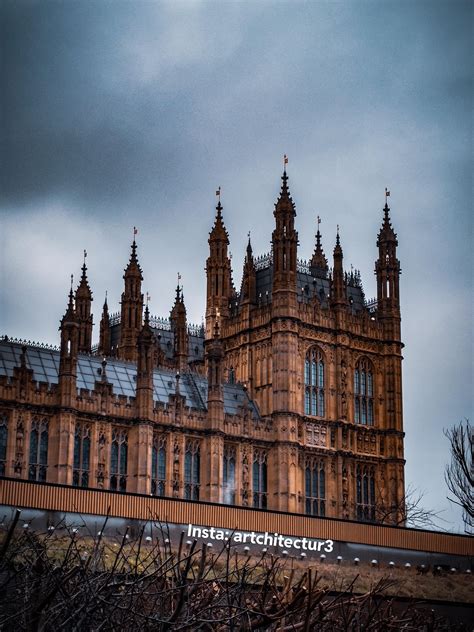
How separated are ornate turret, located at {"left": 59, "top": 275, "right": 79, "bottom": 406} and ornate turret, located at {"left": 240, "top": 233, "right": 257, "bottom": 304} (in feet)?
49.9

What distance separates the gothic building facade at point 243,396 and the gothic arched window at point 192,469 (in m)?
0.08

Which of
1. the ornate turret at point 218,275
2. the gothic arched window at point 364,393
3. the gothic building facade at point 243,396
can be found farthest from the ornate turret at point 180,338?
the gothic arched window at point 364,393

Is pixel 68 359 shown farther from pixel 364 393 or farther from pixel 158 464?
pixel 364 393

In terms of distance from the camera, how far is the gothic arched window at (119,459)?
212 feet

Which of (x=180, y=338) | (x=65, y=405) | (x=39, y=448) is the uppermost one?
(x=180, y=338)

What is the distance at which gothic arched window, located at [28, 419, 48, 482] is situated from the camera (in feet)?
204

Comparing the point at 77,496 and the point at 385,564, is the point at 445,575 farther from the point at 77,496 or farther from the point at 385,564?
the point at 77,496

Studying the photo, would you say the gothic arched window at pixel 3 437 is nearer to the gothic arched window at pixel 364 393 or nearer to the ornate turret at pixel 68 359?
the ornate turret at pixel 68 359

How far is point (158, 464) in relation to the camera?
6669 centimetres

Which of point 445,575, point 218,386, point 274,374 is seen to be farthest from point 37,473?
point 445,575

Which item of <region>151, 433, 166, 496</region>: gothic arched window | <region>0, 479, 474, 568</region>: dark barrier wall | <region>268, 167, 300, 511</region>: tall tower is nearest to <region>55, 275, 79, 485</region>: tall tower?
<region>151, 433, 166, 496</region>: gothic arched window

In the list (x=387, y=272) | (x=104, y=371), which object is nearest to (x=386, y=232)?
(x=387, y=272)

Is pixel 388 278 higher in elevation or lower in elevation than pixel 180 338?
higher

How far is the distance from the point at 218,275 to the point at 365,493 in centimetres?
1676
